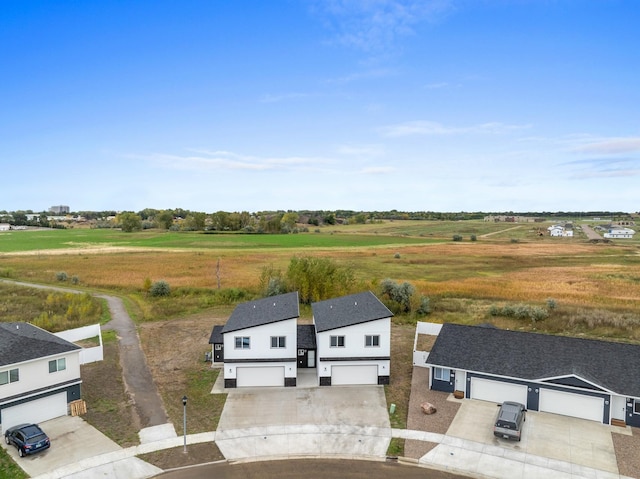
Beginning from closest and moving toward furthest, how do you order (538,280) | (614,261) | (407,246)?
(538,280) → (614,261) → (407,246)

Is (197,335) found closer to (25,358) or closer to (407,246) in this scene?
(25,358)

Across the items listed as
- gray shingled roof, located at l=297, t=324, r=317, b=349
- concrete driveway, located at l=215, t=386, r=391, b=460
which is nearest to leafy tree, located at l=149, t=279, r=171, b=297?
gray shingled roof, located at l=297, t=324, r=317, b=349

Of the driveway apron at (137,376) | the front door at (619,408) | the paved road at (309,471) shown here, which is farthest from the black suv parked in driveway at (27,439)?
the front door at (619,408)

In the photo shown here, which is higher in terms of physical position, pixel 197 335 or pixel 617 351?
pixel 617 351

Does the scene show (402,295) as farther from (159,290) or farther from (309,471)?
(309,471)

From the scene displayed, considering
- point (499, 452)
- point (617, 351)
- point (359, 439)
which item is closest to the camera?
point (499, 452)

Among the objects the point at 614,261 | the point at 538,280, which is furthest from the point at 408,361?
the point at 614,261
